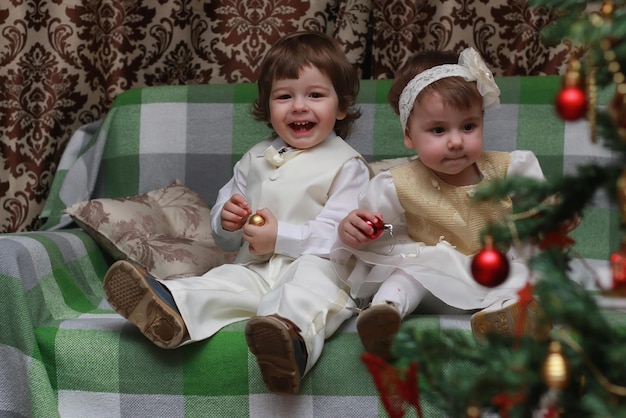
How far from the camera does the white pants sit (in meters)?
1.44

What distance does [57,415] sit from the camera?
4.95 feet

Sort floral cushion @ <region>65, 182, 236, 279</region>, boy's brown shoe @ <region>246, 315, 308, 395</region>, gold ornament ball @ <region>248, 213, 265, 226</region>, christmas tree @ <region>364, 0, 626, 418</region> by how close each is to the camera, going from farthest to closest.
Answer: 1. floral cushion @ <region>65, 182, 236, 279</region>
2. gold ornament ball @ <region>248, 213, 265, 226</region>
3. boy's brown shoe @ <region>246, 315, 308, 395</region>
4. christmas tree @ <region>364, 0, 626, 418</region>

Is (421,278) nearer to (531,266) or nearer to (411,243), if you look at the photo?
(411,243)

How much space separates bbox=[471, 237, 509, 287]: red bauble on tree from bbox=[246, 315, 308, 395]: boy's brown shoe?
590mm

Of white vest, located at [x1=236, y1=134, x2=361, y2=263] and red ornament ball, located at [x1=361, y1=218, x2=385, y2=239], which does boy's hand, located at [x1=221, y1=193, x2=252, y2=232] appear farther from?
red ornament ball, located at [x1=361, y1=218, x2=385, y2=239]

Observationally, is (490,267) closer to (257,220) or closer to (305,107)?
(257,220)

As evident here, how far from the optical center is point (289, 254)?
1729mm

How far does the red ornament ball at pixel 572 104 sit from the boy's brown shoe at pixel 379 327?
0.70m

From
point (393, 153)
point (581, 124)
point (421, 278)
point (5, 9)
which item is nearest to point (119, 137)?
point (5, 9)

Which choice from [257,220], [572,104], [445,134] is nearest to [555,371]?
[572,104]

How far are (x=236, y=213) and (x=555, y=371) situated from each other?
1.08m

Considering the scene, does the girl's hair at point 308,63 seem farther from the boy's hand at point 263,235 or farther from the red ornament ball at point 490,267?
the red ornament ball at point 490,267

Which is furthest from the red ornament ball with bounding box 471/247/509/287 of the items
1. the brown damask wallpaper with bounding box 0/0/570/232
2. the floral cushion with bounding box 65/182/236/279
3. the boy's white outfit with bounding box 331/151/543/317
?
the brown damask wallpaper with bounding box 0/0/570/232


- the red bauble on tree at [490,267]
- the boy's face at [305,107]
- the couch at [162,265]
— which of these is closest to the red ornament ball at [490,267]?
the red bauble on tree at [490,267]
